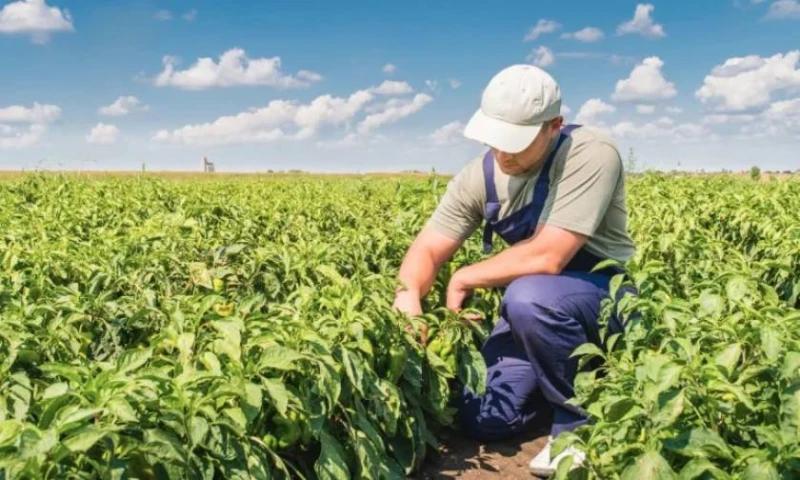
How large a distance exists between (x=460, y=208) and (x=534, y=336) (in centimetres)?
71

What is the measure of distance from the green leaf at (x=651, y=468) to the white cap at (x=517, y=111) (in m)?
1.52

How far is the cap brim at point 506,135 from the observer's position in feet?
10.5

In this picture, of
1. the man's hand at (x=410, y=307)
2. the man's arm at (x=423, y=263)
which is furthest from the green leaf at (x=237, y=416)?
the man's arm at (x=423, y=263)

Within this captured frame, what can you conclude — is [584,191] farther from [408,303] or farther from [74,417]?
[74,417]

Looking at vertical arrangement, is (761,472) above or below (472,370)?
above

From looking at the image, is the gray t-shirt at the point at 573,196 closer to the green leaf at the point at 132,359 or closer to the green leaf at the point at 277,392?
Result: the green leaf at the point at 277,392

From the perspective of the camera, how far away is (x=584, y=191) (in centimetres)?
330

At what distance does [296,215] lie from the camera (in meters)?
6.02

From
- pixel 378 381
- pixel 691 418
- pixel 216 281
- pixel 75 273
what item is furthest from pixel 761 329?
pixel 75 273

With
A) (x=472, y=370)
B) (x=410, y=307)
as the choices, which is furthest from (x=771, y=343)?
(x=410, y=307)

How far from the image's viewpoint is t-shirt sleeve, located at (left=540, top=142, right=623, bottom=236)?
328 centimetres

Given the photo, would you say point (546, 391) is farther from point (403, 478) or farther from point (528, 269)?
point (403, 478)

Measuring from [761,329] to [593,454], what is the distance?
565mm

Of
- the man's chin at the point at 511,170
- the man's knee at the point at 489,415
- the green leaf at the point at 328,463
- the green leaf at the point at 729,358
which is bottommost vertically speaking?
the man's knee at the point at 489,415
